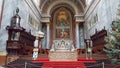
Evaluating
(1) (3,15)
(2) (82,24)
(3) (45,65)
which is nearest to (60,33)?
(2) (82,24)

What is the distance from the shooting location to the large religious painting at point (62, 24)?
25.2 metres

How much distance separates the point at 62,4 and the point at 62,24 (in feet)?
10.5

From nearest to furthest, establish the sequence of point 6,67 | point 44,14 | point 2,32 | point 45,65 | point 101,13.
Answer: point 6,67, point 45,65, point 2,32, point 101,13, point 44,14

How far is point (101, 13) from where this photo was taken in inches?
561

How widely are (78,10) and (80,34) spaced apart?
364 centimetres

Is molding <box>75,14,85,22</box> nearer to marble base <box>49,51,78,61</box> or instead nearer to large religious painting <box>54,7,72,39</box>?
large religious painting <box>54,7,72,39</box>

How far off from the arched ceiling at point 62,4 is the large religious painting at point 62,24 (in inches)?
41.9

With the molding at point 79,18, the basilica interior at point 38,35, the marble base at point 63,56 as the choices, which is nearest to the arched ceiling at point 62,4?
the basilica interior at point 38,35

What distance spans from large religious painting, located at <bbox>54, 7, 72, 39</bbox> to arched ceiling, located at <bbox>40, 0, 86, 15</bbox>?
1.07 metres

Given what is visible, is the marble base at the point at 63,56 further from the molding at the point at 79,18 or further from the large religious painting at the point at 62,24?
the large religious painting at the point at 62,24

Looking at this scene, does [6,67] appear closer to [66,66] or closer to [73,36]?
[66,66]

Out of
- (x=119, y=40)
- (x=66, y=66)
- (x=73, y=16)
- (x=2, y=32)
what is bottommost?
(x=66, y=66)

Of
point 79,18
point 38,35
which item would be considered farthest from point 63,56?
point 79,18

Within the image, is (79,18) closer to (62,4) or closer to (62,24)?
(62,24)
